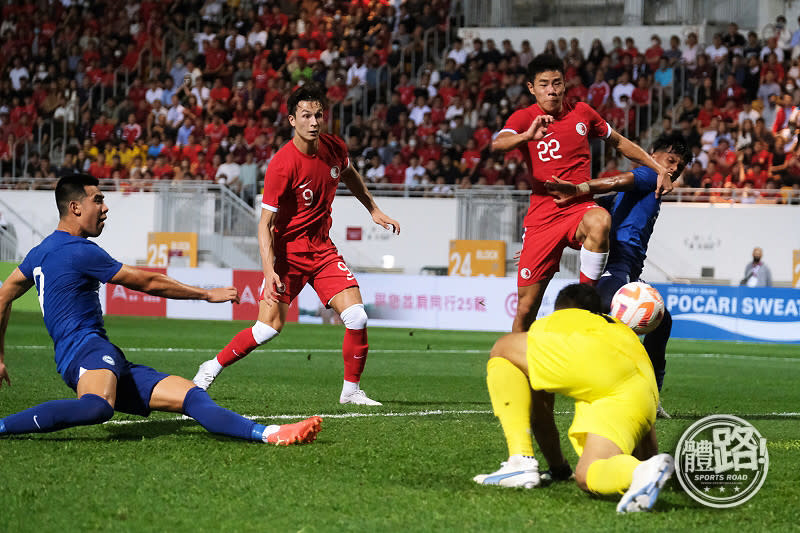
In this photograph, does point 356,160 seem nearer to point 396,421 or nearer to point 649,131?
point 649,131

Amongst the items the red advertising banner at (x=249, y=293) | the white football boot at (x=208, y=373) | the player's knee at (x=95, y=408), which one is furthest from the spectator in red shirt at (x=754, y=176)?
the player's knee at (x=95, y=408)

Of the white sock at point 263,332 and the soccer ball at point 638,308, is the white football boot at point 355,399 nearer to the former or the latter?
the white sock at point 263,332

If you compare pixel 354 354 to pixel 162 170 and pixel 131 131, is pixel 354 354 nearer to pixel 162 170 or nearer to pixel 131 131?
pixel 162 170

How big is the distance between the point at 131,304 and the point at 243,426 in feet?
60.1

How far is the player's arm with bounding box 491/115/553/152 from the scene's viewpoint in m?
7.69

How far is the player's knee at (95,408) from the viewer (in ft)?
20.9

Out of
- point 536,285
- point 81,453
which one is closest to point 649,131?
point 536,285

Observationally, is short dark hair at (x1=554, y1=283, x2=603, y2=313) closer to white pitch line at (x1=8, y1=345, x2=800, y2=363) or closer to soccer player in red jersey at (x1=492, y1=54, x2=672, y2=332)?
soccer player in red jersey at (x1=492, y1=54, x2=672, y2=332)

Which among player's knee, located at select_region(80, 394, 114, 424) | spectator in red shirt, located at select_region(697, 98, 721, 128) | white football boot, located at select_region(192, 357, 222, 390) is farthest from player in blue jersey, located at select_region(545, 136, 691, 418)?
spectator in red shirt, located at select_region(697, 98, 721, 128)

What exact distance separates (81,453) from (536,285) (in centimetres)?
389

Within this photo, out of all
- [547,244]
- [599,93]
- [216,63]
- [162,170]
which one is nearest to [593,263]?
[547,244]

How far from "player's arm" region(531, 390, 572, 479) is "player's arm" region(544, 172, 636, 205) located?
3148 mm

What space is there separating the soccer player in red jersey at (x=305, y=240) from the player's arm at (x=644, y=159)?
1.88m

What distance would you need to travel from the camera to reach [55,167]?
2978cm
